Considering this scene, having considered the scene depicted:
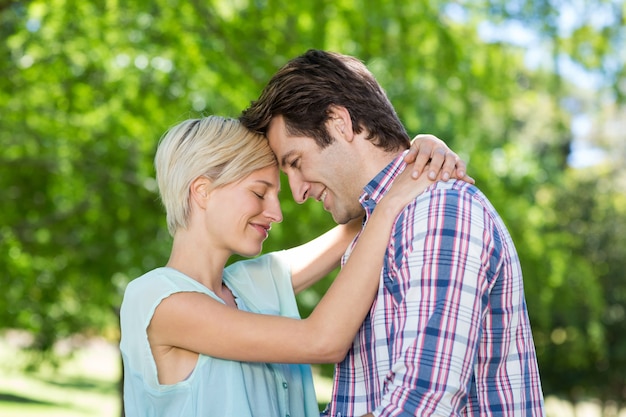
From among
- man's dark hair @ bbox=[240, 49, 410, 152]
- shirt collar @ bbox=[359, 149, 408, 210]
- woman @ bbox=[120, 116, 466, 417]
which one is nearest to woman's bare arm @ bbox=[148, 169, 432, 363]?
woman @ bbox=[120, 116, 466, 417]

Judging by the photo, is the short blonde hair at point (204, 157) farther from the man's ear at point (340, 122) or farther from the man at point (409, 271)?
the man's ear at point (340, 122)

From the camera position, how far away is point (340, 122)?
2674 millimetres

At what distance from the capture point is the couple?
2.09 metres

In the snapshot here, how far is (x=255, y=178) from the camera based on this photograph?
9.36ft

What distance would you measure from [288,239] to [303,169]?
6000 mm

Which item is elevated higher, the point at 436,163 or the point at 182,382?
the point at 436,163

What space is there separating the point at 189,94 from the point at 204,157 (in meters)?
5.69

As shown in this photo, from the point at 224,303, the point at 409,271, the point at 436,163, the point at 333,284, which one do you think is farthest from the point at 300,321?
the point at 436,163

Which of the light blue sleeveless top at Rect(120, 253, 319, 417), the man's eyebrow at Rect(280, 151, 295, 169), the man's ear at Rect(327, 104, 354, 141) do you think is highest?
the man's ear at Rect(327, 104, 354, 141)

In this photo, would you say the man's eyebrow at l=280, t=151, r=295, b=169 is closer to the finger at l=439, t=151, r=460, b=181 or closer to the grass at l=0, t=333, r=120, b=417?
the finger at l=439, t=151, r=460, b=181

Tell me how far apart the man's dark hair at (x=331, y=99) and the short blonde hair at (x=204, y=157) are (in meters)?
0.15

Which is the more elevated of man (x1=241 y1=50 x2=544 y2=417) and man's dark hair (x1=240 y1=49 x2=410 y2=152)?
man's dark hair (x1=240 y1=49 x2=410 y2=152)

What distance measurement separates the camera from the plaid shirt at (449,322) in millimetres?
2047

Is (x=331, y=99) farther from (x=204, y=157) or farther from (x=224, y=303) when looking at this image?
(x=224, y=303)
